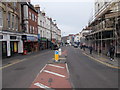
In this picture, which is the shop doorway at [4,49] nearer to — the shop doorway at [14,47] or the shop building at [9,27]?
the shop building at [9,27]

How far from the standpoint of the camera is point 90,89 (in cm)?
562

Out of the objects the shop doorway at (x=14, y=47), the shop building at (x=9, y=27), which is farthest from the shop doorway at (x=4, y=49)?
the shop doorway at (x=14, y=47)

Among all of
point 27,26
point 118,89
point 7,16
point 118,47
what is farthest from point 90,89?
point 27,26

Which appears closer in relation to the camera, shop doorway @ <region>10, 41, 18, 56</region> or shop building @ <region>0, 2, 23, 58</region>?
shop building @ <region>0, 2, 23, 58</region>

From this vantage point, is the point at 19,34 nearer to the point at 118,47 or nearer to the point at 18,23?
the point at 18,23

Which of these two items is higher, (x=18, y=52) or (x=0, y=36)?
(x=0, y=36)

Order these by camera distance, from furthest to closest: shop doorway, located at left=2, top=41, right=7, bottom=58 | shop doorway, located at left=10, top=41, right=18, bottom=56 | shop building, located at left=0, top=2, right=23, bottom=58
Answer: shop doorway, located at left=10, top=41, right=18, bottom=56
shop doorway, located at left=2, top=41, right=7, bottom=58
shop building, located at left=0, top=2, right=23, bottom=58

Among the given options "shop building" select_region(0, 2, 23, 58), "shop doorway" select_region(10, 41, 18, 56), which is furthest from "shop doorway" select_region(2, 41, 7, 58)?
"shop doorway" select_region(10, 41, 18, 56)

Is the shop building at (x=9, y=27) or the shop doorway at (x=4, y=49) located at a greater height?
the shop building at (x=9, y=27)

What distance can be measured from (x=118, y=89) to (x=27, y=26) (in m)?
22.1

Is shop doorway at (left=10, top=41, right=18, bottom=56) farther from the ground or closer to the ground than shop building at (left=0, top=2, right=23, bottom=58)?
closer to the ground

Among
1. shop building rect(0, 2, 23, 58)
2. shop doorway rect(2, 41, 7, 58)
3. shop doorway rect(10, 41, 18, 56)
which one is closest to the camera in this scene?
shop building rect(0, 2, 23, 58)

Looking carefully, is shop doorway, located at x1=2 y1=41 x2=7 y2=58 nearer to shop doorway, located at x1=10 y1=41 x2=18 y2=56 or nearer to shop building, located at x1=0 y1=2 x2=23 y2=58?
shop building, located at x1=0 y1=2 x2=23 y2=58

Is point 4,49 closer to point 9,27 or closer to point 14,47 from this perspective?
point 9,27
